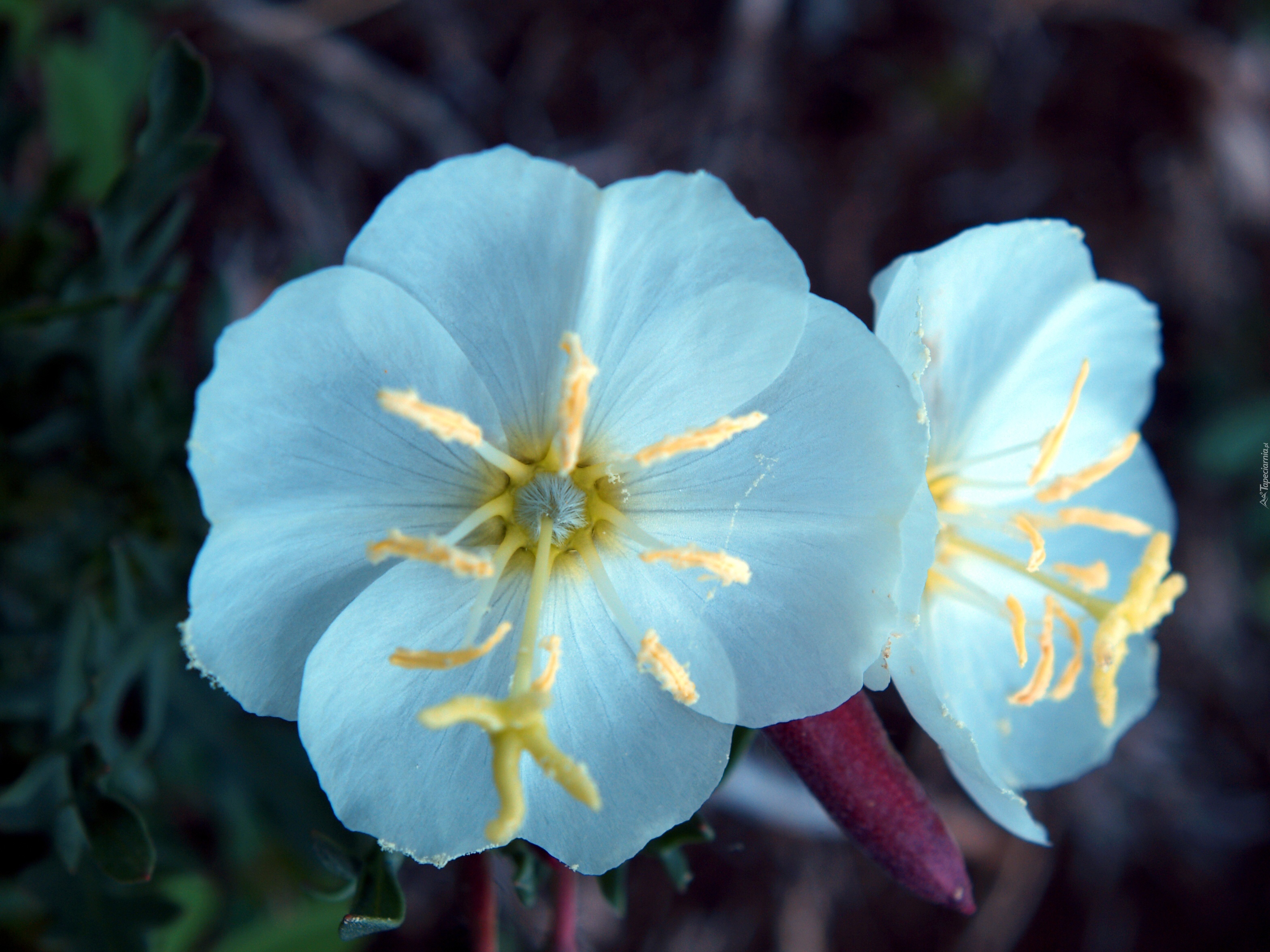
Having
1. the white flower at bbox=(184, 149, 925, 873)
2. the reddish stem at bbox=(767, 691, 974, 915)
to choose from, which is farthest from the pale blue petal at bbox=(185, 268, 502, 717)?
the reddish stem at bbox=(767, 691, 974, 915)

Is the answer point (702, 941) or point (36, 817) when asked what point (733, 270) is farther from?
point (702, 941)

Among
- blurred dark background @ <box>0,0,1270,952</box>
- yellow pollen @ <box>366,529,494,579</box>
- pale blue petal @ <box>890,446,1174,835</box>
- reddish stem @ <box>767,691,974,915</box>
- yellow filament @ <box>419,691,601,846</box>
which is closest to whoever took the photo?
yellow filament @ <box>419,691,601,846</box>

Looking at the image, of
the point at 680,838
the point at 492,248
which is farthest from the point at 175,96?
the point at 680,838

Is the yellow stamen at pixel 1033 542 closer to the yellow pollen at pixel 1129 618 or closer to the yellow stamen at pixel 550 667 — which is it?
the yellow pollen at pixel 1129 618

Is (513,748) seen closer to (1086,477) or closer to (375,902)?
(375,902)

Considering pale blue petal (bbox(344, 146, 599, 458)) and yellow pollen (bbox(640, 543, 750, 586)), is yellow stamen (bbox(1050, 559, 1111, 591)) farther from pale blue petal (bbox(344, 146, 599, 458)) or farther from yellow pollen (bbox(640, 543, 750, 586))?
pale blue petal (bbox(344, 146, 599, 458))

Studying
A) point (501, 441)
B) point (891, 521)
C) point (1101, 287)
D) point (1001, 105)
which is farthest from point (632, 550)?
point (1001, 105)
